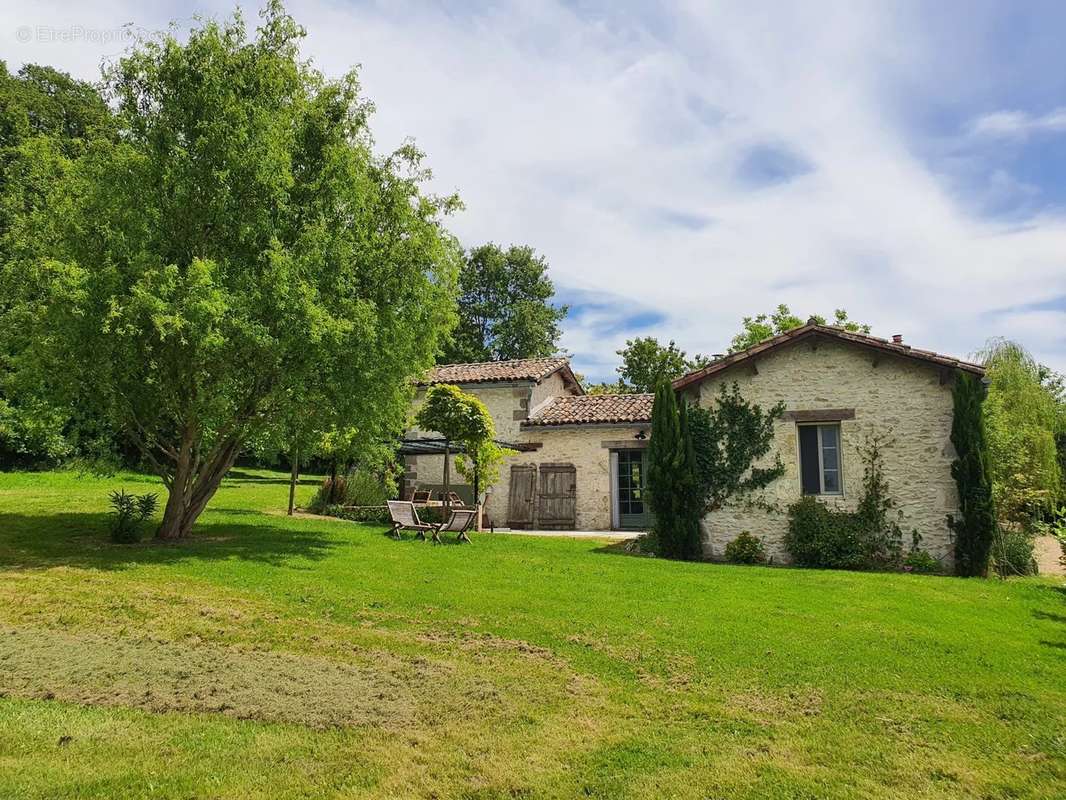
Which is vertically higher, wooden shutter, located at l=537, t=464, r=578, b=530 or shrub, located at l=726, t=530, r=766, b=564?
wooden shutter, located at l=537, t=464, r=578, b=530

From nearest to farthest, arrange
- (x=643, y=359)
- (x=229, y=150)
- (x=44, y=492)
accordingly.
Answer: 1. (x=229, y=150)
2. (x=44, y=492)
3. (x=643, y=359)

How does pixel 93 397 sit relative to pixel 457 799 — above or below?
above

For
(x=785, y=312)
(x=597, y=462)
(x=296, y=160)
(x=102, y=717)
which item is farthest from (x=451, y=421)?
(x=785, y=312)

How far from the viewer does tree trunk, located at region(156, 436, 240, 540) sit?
1209 cm

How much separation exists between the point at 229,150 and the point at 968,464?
549 inches

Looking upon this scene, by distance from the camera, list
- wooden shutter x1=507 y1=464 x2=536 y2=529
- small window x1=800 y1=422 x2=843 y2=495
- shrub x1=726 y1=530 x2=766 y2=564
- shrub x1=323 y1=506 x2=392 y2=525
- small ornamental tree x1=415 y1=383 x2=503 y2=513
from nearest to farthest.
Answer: shrub x1=726 y1=530 x2=766 y2=564
small window x1=800 y1=422 x2=843 y2=495
small ornamental tree x1=415 y1=383 x2=503 y2=513
shrub x1=323 y1=506 x2=392 y2=525
wooden shutter x1=507 y1=464 x2=536 y2=529

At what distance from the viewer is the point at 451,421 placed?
1577cm

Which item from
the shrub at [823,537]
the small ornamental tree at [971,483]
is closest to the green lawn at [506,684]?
the small ornamental tree at [971,483]

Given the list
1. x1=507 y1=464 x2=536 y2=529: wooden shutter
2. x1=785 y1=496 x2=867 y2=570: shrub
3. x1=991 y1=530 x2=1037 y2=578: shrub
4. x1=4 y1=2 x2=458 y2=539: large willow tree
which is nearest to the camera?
x1=4 y1=2 x2=458 y2=539: large willow tree

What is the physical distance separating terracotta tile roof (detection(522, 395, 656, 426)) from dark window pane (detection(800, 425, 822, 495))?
5.19 metres

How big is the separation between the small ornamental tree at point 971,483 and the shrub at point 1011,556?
1.42ft

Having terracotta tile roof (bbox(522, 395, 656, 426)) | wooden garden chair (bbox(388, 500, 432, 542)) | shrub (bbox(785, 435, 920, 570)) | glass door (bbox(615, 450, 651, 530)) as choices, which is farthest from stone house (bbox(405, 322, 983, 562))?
wooden garden chair (bbox(388, 500, 432, 542))

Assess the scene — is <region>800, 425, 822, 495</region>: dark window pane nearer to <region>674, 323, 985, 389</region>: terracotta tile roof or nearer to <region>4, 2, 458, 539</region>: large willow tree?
<region>674, 323, 985, 389</region>: terracotta tile roof

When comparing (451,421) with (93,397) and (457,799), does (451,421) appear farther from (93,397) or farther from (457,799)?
(457,799)
